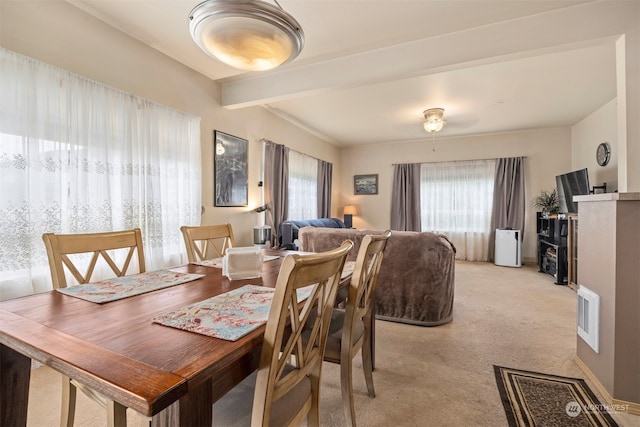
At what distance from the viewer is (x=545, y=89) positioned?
12.2 feet

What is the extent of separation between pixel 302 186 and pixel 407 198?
99.9 inches

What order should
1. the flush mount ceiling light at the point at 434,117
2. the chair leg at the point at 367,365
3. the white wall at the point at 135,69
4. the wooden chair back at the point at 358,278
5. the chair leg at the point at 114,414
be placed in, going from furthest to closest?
the flush mount ceiling light at the point at 434,117
the white wall at the point at 135,69
the chair leg at the point at 367,365
the wooden chair back at the point at 358,278
the chair leg at the point at 114,414

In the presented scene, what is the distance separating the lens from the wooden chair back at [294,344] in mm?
756

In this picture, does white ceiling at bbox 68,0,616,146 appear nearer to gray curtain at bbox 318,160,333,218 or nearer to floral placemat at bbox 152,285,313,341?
gray curtain at bbox 318,160,333,218

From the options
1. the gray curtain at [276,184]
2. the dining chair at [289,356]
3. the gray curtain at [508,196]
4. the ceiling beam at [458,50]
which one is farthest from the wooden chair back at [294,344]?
the gray curtain at [508,196]

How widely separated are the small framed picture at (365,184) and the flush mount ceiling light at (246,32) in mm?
5759

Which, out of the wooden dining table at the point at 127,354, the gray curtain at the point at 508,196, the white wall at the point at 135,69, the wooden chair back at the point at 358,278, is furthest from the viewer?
the gray curtain at the point at 508,196

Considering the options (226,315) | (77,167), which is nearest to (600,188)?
(226,315)

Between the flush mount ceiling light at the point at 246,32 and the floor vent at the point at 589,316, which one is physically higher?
the flush mount ceiling light at the point at 246,32

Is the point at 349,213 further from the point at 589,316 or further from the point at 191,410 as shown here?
the point at 191,410

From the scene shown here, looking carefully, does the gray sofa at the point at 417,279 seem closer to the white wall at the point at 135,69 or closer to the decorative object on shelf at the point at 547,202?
the white wall at the point at 135,69

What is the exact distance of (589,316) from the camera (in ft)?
6.11

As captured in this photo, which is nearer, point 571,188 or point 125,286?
point 125,286

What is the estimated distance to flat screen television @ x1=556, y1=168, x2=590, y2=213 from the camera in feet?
13.6
